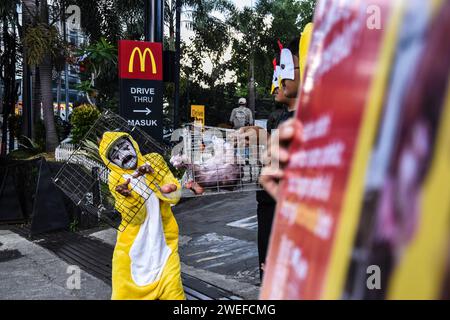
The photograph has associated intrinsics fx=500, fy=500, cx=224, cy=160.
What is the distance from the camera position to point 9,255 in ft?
20.5

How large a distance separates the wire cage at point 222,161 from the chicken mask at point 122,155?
106 centimetres

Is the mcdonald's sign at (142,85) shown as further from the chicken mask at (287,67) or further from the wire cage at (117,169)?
the chicken mask at (287,67)

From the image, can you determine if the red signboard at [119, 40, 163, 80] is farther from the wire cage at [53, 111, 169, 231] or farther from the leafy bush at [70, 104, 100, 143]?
the leafy bush at [70, 104, 100, 143]

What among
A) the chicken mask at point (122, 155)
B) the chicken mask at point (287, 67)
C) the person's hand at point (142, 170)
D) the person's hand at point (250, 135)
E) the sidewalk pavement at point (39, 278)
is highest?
the chicken mask at point (287, 67)

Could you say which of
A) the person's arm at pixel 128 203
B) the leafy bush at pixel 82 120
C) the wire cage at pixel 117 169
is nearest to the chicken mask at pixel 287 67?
the wire cage at pixel 117 169

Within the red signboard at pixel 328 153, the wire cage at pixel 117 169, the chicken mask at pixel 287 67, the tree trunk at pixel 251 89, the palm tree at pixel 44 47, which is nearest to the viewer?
the red signboard at pixel 328 153

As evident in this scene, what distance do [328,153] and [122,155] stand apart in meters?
2.86

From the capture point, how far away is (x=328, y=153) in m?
0.88

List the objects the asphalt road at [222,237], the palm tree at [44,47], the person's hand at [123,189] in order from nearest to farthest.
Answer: the person's hand at [123,189] < the asphalt road at [222,237] < the palm tree at [44,47]

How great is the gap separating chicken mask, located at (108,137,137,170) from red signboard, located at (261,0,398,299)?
260cm

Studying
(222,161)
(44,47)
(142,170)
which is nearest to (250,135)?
(222,161)

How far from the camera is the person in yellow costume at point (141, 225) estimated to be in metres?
3.47

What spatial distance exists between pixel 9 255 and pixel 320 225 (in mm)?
6201
